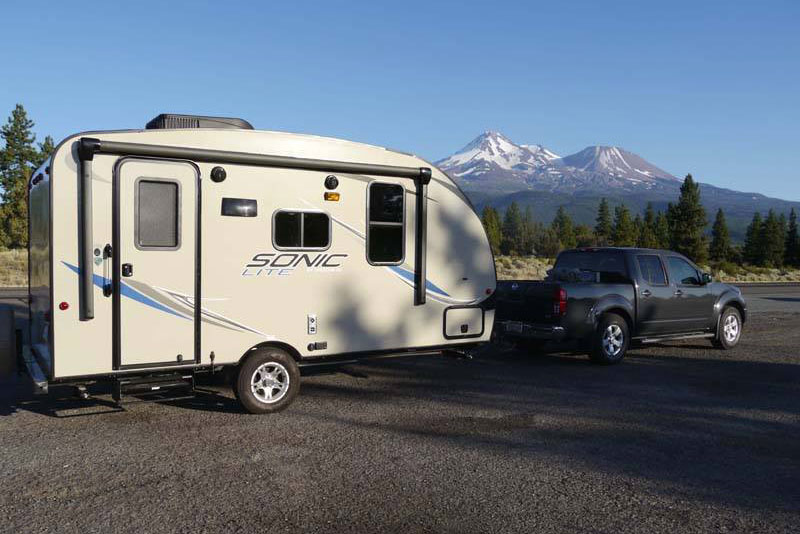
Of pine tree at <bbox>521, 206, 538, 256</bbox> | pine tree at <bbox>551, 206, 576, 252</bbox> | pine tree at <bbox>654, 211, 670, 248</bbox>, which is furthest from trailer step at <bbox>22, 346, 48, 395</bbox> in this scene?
pine tree at <bbox>521, 206, 538, 256</bbox>

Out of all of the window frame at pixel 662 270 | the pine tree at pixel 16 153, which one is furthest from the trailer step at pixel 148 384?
the pine tree at pixel 16 153

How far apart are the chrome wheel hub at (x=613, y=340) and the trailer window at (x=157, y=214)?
21.7 ft

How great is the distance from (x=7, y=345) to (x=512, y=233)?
132 m

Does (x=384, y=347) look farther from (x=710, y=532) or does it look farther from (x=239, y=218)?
(x=710, y=532)

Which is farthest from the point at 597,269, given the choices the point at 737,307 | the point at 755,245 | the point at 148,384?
the point at 755,245

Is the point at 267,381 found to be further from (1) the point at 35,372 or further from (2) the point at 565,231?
(2) the point at 565,231

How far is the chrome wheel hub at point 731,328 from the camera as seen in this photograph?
12500 mm

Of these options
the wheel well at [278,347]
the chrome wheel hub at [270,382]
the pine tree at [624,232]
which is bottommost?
the chrome wheel hub at [270,382]

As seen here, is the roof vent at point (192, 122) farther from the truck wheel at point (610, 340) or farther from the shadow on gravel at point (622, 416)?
the truck wheel at point (610, 340)

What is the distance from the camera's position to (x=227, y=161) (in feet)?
23.6

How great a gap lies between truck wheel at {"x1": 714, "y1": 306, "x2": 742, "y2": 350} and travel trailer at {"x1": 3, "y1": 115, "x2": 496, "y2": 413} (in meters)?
5.78

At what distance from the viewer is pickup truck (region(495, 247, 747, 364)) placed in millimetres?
10469

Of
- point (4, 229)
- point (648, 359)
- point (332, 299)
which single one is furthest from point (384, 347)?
point (4, 229)

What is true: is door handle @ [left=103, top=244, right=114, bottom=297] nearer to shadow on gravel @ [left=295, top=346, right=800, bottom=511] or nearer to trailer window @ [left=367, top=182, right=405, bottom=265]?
shadow on gravel @ [left=295, top=346, right=800, bottom=511]
